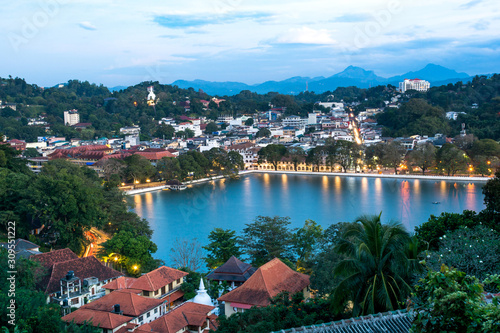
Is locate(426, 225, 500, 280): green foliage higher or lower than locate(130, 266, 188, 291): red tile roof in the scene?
higher

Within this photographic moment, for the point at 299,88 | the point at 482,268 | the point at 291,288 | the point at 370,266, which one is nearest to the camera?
the point at 370,266

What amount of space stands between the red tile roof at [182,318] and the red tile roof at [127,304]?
38 cm

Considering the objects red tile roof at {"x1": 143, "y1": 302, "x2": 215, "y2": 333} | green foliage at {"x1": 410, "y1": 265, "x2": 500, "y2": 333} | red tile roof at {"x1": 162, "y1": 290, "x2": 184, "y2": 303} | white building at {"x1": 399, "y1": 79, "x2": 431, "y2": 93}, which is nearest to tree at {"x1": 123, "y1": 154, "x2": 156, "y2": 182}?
red tile roof at {"x1": 162, "y1": 290, "x2": 184, "y2": 303}

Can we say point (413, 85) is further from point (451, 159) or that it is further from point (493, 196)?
point (493, 196)

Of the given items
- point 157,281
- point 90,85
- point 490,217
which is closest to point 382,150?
point 490,217

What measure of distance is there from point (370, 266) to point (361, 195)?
1182 cm

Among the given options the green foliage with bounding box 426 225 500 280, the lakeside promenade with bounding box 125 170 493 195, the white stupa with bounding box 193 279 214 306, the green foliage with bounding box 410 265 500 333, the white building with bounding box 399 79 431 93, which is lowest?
the lakeside promenade with bounding box 125 170 493 195

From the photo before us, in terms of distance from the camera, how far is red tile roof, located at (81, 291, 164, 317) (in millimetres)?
4922

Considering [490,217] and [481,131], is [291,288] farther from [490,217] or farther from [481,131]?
[481,131]

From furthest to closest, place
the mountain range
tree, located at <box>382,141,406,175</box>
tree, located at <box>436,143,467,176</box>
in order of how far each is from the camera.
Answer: the mountain range, tree, located at <box>382,141,406,175</box>, tree, located at <box>436,143,467,176</box>

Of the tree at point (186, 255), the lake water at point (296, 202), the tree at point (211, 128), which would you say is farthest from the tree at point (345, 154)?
the tree at point (211, 128)

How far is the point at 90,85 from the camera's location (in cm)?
5194

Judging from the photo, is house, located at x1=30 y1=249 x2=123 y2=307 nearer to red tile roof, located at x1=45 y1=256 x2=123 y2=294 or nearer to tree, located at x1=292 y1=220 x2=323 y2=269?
red tile roof, located at x1=45 y1=256 x2=123 y2=294

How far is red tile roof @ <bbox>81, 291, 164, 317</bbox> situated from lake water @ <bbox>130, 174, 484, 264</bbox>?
4.09 metres
